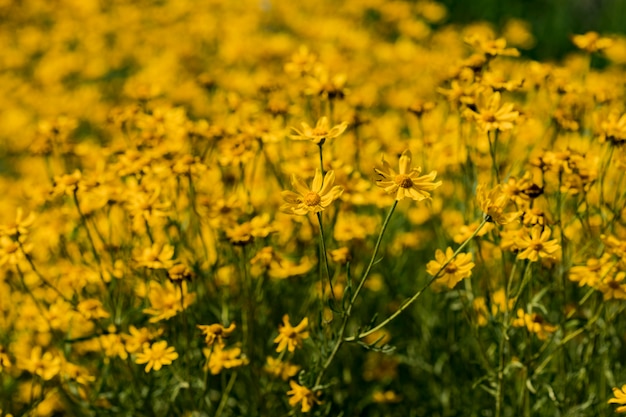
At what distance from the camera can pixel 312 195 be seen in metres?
1.76

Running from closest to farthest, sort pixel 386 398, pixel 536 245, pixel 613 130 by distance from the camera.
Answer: pixel 536 245, pixel 613 130, pixel 386 398

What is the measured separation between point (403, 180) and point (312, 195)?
230mm

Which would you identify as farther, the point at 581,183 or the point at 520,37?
the point at 520,37

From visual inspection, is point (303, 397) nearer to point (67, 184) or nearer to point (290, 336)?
point (290, 336)

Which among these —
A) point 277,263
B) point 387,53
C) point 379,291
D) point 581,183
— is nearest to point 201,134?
point 277,263

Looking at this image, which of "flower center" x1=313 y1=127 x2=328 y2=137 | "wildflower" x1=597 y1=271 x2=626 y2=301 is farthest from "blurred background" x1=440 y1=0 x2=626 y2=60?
"flower center" x1=313 y1=127 x2=328 y2=137

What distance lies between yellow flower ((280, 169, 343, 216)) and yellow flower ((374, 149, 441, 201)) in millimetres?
117

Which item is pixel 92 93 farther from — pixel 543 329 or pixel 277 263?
pixel 543 329

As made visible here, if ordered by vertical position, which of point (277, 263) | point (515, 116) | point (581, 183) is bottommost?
point (277, 263)

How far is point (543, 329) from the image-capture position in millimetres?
2217

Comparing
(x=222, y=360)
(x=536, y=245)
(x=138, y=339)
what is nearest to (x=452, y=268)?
(x=536, y=245)

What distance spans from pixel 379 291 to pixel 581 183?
1.22 meters

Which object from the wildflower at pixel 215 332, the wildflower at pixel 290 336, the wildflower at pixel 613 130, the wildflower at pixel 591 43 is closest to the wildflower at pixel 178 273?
the wildflower at pixel 215 332

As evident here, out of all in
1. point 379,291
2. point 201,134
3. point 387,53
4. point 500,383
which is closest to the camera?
point 500,383
